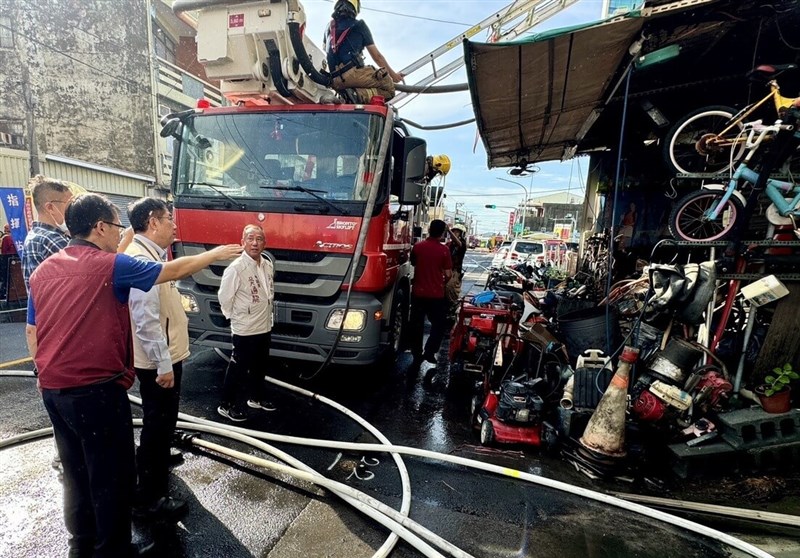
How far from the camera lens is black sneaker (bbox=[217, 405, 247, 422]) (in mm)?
3453

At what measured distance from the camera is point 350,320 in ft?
12.5

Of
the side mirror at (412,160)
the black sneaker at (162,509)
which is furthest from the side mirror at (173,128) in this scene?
the black sneaker at (162,509)

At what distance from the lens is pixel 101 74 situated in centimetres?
1551

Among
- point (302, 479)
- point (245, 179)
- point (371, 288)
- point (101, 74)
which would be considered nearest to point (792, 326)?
point (371, 288)

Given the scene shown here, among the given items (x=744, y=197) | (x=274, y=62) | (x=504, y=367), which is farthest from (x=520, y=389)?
(x=274, y=62)

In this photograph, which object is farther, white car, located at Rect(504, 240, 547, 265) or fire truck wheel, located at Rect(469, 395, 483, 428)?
white car, located at Rect(504, 240, 547, 265)

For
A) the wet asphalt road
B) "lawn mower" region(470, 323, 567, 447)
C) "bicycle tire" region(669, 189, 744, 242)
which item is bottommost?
the wet asphalt road

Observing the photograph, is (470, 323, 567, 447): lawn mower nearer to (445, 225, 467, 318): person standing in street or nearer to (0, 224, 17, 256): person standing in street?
(445, 225, 467, 318): person standing in street

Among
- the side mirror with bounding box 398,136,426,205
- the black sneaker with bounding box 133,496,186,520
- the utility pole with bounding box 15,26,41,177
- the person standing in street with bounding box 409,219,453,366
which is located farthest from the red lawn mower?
the utility pole with bounding box 15,26,41,177

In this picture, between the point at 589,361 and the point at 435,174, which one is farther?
the point at 435,174

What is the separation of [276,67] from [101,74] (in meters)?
17.0

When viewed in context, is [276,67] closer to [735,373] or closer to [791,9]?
[791,9]

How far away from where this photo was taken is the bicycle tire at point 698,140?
441 cm

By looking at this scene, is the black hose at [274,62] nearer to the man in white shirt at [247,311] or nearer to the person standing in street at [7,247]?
the man in white shirt at [247,311]
